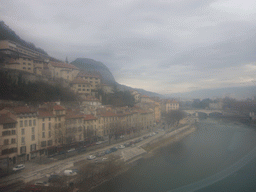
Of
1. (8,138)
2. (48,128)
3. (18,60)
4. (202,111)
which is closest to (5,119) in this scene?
(8,138)

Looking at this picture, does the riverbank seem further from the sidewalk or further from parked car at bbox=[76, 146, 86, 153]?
parked car at bbox=[76, 146, 86, 153]

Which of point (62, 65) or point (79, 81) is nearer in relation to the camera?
point (79, 81)

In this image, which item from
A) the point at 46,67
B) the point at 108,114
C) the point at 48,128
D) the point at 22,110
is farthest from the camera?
the point at 46,67

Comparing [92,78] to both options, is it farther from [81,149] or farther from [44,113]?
[81,149]

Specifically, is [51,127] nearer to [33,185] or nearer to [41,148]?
[41,148]

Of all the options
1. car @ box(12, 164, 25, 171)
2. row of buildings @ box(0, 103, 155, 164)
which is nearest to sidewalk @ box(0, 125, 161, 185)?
car @ box(12, 164, 25, 171)

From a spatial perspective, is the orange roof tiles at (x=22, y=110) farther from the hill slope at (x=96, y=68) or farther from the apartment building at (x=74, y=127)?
the hill slope at (x=96, y=68)

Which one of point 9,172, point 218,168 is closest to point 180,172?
point 218,168

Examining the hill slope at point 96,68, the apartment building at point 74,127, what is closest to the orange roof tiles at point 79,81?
the hill slope at point 96,68
